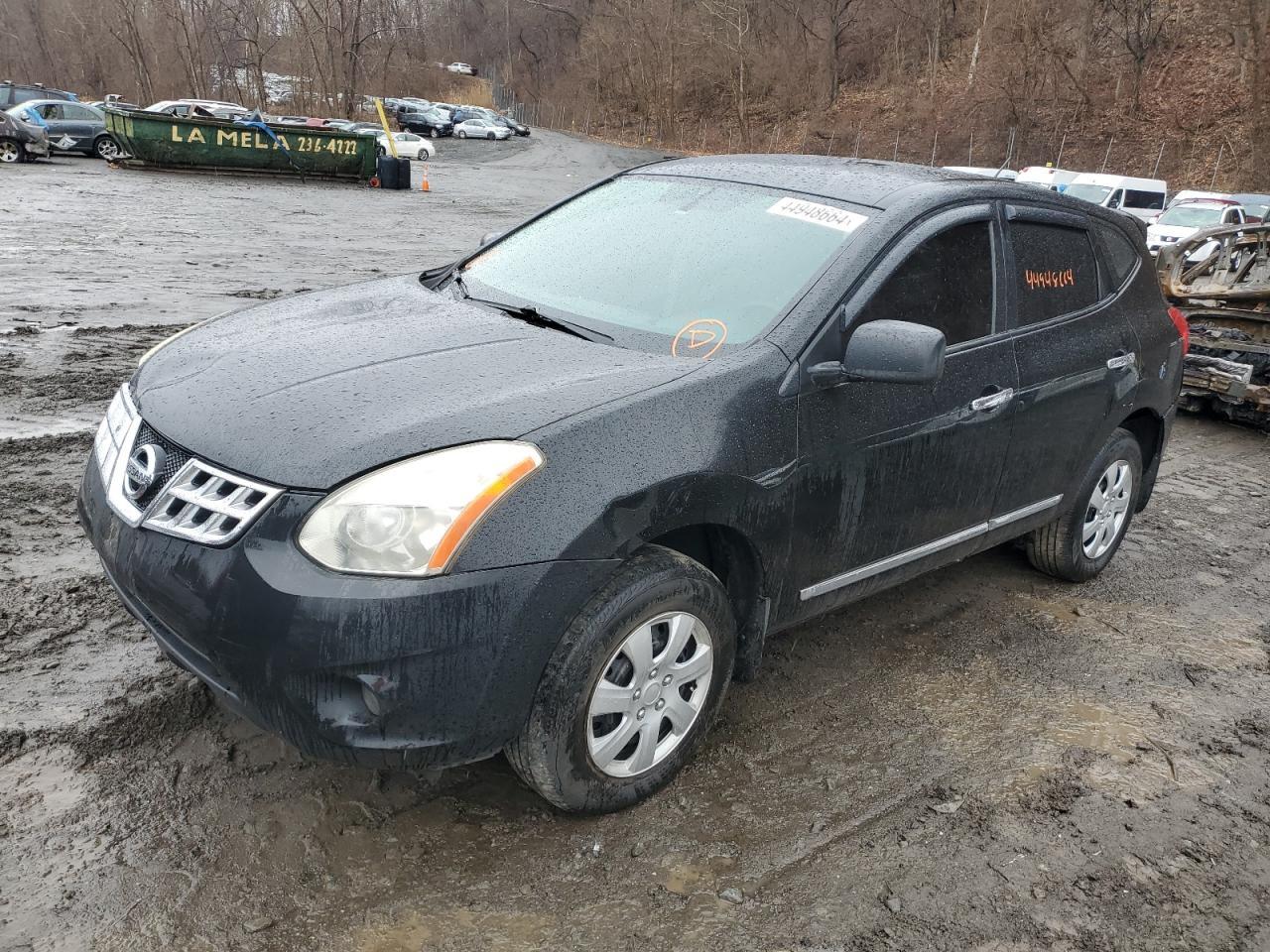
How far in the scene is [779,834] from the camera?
283 centimetres

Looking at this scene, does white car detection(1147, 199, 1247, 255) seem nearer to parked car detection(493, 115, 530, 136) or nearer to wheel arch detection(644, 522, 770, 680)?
wheel arch detection(644, 522, 770, 680)

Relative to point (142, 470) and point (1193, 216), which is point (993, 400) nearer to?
point (142, 470)

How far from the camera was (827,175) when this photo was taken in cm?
365

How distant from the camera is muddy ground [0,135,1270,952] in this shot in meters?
2.46

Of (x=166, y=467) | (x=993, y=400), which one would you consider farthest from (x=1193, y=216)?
(x=166, y=467)

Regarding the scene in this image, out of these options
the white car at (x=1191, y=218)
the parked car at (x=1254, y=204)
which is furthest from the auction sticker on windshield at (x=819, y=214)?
the parked car at (x=1254, y=204)

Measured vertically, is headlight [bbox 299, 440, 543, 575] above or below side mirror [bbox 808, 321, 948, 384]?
below

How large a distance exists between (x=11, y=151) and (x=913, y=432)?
27356 mm

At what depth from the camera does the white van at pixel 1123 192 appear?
880 inches

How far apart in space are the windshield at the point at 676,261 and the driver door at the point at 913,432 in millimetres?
256

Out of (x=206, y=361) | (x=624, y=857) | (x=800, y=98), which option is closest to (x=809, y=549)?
(x=624, y=857)

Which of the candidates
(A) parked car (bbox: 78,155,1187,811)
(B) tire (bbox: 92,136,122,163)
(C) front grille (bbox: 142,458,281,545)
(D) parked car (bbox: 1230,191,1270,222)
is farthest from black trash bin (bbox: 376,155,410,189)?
(C) front grille (bbox: 142,458,281,545)

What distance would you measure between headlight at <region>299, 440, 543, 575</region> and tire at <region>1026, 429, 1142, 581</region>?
3.02m

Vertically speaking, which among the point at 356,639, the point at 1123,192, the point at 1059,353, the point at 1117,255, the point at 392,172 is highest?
the point at 1117,255
